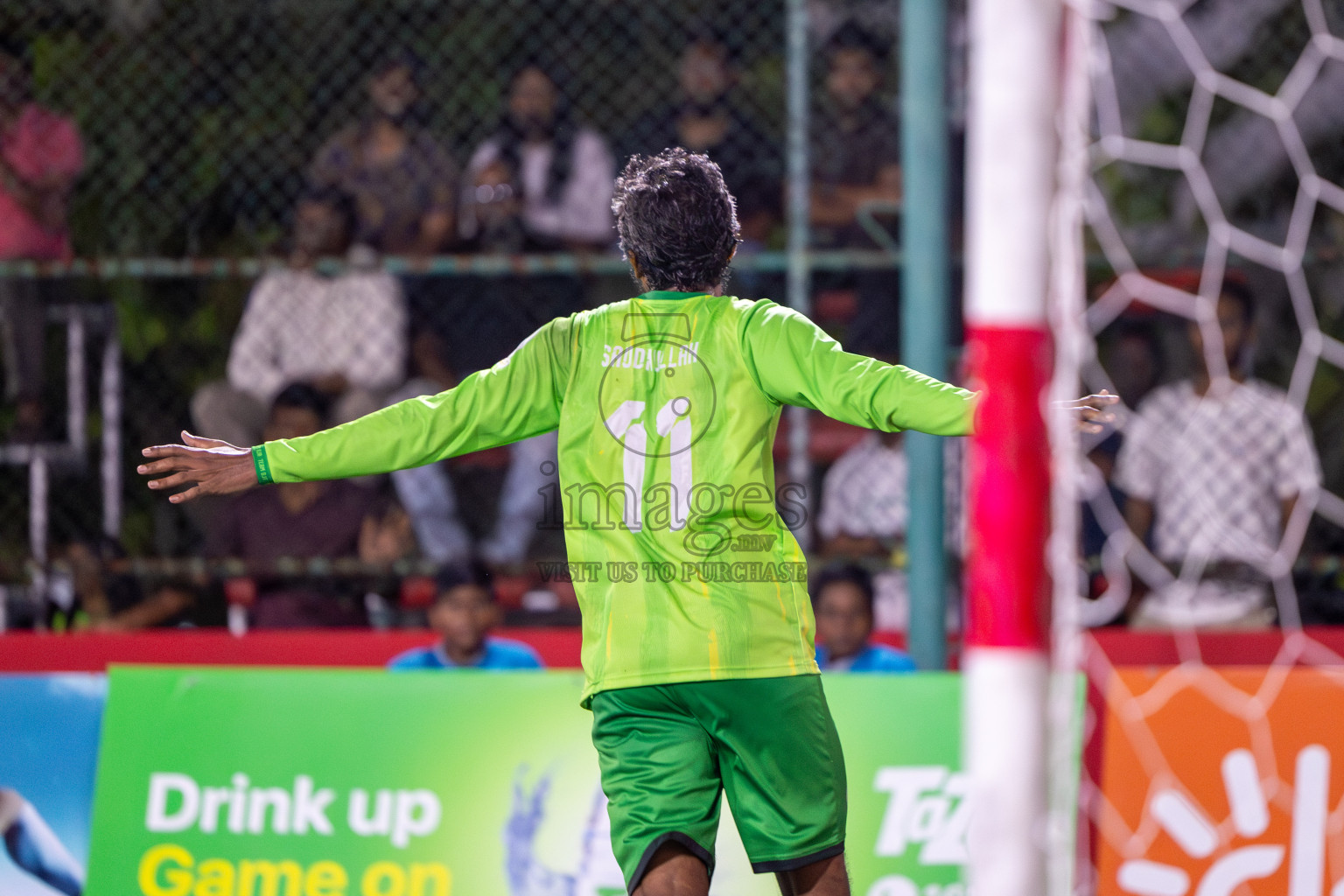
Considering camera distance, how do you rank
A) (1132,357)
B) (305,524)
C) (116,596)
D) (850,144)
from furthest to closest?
(116,596)
(850,144)
(305,524)
(1132,357)

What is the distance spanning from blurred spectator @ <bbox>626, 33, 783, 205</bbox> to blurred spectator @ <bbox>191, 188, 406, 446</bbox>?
1.25m

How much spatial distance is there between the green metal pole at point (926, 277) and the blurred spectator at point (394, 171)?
2.21 m

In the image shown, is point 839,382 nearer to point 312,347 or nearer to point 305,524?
point 305,524

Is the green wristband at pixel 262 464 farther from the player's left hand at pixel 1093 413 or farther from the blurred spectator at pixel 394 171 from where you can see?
the blurred spectator at pixel 394 171

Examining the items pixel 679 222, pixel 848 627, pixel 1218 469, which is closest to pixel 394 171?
pixel 848 627

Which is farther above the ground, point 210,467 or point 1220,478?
point 1220,478

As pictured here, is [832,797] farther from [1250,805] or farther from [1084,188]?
[1250,805]

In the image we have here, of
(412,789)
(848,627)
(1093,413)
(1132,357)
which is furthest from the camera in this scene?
(1132,357)

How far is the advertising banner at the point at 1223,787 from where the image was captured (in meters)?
3.74

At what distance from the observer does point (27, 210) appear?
605cm

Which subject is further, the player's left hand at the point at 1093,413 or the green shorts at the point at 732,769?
the green shorts at the point at 732,769

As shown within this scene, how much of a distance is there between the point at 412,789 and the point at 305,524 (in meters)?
1.90

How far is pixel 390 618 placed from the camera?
223 inches

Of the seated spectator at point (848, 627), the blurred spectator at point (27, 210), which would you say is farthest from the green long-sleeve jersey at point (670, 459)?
the blurred spectator at point (27, 210)
